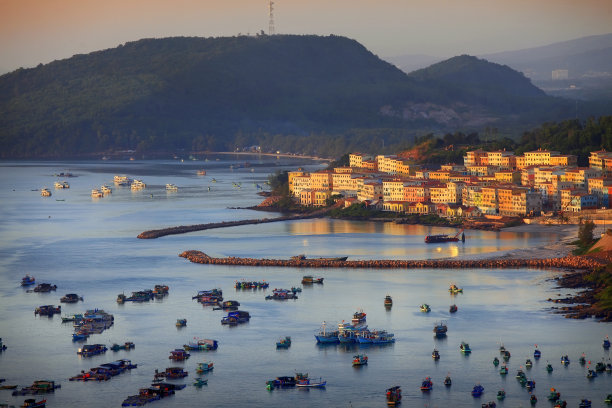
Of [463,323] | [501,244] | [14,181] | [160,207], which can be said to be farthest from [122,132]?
[463,323]

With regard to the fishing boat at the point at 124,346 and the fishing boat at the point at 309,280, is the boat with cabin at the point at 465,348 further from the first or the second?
the fishing boat at the point at 309,280

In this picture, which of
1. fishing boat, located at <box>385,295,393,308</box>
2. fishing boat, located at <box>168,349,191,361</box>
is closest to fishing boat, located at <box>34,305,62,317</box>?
fishing boat, located at <box>168,349,191,361</box>

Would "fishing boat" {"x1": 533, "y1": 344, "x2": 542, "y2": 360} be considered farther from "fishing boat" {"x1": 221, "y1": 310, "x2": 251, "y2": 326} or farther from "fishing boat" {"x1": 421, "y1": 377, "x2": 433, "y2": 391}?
"fishing boat" {"x1": 221, "y1": 310, "x2": 251, "y2": 326}

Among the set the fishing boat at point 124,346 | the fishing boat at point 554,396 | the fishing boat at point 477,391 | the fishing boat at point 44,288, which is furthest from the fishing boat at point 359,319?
the fishing boat at point 44,288

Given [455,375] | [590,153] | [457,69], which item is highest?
[457,69]

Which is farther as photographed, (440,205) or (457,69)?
(457,69)

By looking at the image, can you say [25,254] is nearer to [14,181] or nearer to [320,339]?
Answer: [320,339]

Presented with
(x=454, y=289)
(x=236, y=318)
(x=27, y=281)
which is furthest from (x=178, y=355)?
(x=27, y=281)
